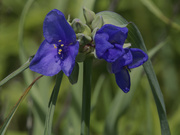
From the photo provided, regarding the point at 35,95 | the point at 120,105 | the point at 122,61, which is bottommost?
the point at 120,105

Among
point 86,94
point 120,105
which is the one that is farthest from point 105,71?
point 86,94

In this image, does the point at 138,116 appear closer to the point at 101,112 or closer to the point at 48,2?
the point at 101,112

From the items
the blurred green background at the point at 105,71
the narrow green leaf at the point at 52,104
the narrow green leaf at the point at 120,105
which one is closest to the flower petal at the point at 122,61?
the narrow green leaf at the point at 52,104

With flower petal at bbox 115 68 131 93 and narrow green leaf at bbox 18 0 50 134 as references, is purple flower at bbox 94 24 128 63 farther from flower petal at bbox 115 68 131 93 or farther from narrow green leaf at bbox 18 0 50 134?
narrow green leaf at bbox 18 0 50 134

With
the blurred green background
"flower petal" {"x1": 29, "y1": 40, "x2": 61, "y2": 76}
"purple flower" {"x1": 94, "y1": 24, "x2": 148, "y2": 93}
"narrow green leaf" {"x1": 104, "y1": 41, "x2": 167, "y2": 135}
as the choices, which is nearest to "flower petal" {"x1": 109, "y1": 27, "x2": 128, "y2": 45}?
"purple flower" {"x1": 94, "y1": 24, "x2": 148, "y2": 93}

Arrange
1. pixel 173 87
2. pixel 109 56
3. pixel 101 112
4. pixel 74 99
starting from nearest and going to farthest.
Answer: pixel 109 56 < pixel 74 99 < pixel 101 112 < pixel 173 87

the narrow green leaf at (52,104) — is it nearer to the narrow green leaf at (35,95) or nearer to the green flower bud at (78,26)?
the green flower bud at (78,26)

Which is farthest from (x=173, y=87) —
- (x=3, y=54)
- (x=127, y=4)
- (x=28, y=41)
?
(x=3, y=54)

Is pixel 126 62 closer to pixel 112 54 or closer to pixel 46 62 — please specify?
pixel 112 54
